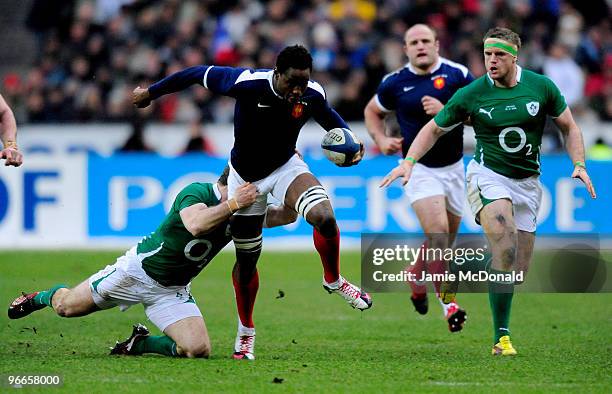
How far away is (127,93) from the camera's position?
2030cm

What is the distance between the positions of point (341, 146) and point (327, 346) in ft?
5.50

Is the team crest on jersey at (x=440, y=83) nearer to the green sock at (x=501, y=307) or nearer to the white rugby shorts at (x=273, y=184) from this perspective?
the white rugby shorts at (x=273, y=184)

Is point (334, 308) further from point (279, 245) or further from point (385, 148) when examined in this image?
point (279, 245)

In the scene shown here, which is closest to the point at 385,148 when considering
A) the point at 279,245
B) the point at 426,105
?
the point at 426,105

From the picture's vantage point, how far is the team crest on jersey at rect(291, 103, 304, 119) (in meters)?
8.67

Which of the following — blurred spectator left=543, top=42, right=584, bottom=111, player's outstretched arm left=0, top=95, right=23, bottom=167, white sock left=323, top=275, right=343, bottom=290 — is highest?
blurred spectator left=543, top=42, right=584, bottom=111

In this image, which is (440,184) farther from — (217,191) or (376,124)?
(217,191)

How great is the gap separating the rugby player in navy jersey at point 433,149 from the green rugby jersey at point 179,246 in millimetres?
2710

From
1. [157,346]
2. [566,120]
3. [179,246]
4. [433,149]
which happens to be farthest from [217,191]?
[433,149]

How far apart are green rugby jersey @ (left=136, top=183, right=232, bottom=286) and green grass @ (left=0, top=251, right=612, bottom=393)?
2.23 ft

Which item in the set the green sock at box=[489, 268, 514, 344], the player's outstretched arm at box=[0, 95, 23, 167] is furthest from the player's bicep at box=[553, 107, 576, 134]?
the player's outstretched arm at box=[0, 95, 23, 167]

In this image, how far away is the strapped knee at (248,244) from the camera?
8945 millimetres

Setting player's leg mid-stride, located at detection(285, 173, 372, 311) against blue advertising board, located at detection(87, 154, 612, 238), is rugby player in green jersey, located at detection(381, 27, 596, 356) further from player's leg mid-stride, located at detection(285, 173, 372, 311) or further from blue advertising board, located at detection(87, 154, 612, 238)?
blue advertising board, located at detection(87, 154, 612, 238)

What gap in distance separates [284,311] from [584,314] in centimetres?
299
